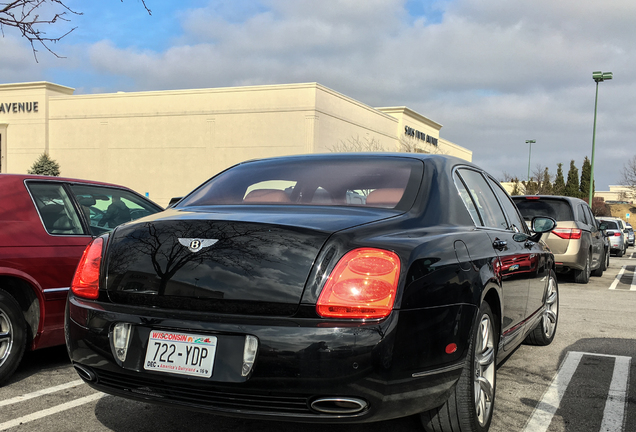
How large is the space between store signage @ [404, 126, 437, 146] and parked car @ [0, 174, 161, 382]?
50694mm

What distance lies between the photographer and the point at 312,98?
41875 mm

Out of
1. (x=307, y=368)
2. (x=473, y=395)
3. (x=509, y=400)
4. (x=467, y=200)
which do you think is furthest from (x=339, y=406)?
(x=509, y=400)

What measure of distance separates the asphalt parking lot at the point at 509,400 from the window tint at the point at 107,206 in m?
1.16

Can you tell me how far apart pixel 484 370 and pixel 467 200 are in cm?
100

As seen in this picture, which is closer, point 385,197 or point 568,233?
point 385,197

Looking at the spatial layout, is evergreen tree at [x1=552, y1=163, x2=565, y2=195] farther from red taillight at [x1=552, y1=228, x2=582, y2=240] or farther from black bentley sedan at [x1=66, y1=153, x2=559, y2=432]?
black bentley sedan at [x1=66, y1=153, x2=559, y2=432]

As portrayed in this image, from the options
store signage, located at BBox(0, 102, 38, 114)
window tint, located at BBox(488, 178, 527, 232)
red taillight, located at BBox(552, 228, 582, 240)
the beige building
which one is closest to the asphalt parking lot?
window tint, located at BBox(488, 178, 527, 232)

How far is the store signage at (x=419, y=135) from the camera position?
54.8m

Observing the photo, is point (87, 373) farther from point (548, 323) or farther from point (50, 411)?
point (548, 323)

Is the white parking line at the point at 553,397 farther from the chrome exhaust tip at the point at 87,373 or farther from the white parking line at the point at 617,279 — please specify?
the white parking line at the point at 617,279

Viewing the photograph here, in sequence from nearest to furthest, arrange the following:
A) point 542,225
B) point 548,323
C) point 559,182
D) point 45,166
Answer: point 542,225, point 548,323, point 45,166, point 559,182

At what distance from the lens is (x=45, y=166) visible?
4766 cm

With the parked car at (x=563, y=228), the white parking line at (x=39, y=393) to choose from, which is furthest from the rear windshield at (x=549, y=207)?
the white parking line at (x=39, y=393)

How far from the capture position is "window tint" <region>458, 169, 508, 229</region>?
156 inches
